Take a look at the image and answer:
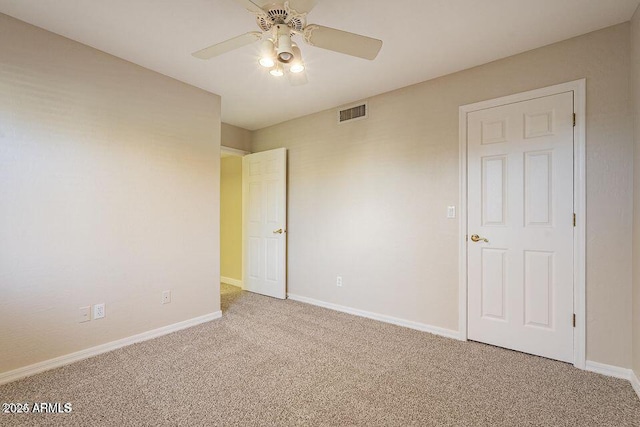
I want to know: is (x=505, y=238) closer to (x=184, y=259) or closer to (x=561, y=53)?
(x=561, y=53)

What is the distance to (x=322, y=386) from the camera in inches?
77.7

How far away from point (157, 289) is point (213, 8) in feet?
7.78

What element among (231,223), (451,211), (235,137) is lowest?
(231,223)

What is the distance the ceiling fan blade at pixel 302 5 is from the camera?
4.88 ft

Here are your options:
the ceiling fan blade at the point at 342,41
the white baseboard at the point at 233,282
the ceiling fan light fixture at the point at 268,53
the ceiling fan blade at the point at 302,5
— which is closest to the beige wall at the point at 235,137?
the white baseboard at the point at 233,282

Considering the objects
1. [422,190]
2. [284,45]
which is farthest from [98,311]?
[422,190]

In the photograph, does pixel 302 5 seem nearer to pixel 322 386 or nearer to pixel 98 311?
pixel 322 386

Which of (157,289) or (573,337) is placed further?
(157,289)

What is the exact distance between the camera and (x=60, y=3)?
1922 millimetres

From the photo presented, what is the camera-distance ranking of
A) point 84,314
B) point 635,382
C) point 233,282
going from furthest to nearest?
point 233,282 < point 84,314 < point 635,382

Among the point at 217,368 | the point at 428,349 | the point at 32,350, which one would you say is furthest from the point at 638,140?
the point at 32,350

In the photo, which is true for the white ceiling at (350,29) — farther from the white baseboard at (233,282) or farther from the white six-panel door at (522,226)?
the white baseboard at (233,282)

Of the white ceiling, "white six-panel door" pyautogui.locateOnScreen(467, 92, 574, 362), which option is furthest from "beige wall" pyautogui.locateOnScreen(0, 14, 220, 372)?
"white six-panel door" pyautogui.locateOnScreen(467, 92, 574, 362)

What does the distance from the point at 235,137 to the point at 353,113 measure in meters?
1.91
